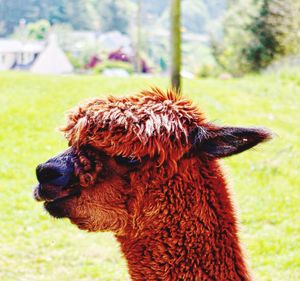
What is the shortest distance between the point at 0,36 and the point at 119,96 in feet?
30.1

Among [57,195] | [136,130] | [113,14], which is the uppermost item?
[136,130]

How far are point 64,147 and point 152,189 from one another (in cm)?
633

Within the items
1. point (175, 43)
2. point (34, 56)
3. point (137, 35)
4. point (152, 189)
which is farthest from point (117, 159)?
point (137, 35)

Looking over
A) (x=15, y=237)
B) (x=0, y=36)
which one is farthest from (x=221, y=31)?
(x=15, y=237)

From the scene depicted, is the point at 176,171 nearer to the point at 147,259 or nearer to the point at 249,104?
the point at 147,259

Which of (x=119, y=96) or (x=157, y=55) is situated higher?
(x=119, y=96)

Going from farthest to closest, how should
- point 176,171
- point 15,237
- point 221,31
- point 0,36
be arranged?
point 221,31 → point 0,36 → point 15,237 → point 176,171

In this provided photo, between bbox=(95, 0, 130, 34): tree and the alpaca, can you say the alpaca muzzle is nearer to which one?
the alpaca

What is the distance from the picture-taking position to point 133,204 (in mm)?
2160

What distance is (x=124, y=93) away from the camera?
2.52 meters

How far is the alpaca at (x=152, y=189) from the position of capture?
213 cm

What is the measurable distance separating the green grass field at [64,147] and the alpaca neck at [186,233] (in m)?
0.15

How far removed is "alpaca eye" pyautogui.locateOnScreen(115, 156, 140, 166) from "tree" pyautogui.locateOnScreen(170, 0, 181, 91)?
22.3 feet

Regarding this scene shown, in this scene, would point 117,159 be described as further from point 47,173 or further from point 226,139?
point 226,139
